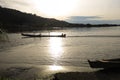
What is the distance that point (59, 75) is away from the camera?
19.5 metres

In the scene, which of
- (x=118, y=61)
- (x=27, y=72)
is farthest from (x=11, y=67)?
(x=118, y=61)

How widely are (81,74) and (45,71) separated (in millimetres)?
5984

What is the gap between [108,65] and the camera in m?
22.8

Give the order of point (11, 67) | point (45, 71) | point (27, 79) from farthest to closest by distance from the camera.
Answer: point (11, 67), point (45, 71), point (27, 79)

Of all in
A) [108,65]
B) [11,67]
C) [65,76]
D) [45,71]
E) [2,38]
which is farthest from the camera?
[11,67]

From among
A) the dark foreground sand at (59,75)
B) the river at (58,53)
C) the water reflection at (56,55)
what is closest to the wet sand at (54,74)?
the dark foreground sand at (59,75)

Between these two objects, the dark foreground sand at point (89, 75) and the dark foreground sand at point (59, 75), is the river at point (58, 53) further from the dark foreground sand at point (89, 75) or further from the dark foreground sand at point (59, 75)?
the dark foreground sand at point (89, 75)

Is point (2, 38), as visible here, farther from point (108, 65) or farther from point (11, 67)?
point (11, 67)

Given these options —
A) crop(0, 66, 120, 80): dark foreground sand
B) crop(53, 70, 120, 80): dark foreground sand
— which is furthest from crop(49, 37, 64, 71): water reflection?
crop(53, 70, 120, 80): dark foreground sand

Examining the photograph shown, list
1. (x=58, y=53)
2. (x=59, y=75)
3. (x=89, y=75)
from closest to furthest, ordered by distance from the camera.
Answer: (x=59, y=75) < (x=89, y=75) < (x=58, y=53)

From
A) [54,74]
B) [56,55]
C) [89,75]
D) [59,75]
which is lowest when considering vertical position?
[56,55]

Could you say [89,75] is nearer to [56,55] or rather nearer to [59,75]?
[59,75]

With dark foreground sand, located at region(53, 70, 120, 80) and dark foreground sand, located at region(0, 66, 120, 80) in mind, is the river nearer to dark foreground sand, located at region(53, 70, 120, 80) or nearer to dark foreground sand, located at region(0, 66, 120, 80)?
dark foreground sand, located at region(0, 66, 120, 80)

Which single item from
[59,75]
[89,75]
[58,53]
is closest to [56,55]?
[58,53]
